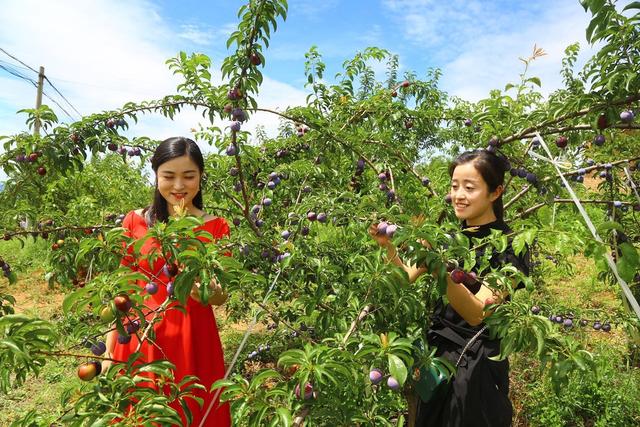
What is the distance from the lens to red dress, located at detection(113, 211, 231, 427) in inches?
63.2

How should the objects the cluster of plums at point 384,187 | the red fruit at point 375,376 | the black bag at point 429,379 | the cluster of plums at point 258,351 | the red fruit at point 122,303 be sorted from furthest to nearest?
the cluster of plums at point 258,351, the cluster of plums at point 384,187, the black bag at point 429,379, the red fruit at point 375,376, the red fruit at point 122,303

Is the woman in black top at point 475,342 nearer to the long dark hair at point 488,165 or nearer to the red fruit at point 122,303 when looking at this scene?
the long dark hair at point 488,165

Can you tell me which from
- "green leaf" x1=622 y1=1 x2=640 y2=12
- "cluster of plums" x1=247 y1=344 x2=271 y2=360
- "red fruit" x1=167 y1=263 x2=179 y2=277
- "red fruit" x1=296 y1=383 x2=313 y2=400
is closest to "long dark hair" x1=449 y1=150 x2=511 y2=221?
"green leaf" x1=622 y1=1 x2=640 y2=12

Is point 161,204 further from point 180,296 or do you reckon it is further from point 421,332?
point 421,332

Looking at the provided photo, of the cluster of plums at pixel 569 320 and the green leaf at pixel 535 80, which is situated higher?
the green leaf at pixel 535 80

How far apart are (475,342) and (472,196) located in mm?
469

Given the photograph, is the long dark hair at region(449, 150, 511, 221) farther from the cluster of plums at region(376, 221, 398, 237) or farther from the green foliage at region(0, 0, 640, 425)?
the cluster of plums at region(376, 221, 398, 237)

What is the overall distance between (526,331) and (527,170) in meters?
0.94

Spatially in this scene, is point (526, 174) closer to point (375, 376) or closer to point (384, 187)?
point (384, 187)

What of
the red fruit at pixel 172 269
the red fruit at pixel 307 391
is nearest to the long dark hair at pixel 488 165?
the red fruit at pixel 307 391

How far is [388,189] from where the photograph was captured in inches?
80.5

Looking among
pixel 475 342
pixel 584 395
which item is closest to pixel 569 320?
pixel 584 395

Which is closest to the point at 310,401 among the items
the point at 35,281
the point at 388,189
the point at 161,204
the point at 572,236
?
the point at 572,236

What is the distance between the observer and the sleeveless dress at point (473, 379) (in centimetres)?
140
